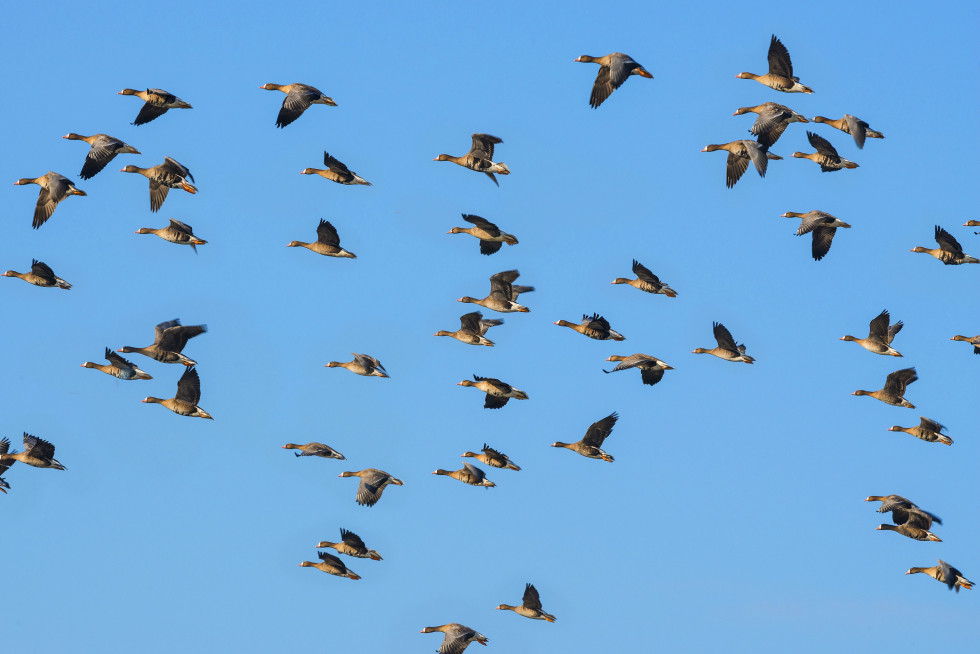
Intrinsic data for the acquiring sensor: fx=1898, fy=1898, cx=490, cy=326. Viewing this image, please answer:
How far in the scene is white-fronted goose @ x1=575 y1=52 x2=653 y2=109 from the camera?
52812 mm

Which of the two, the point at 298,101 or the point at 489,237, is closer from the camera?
the point at 298,101

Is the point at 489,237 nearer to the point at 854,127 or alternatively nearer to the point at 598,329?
the point at 598,329

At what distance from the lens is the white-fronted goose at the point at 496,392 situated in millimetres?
57812

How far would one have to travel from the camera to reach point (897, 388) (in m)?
58.5

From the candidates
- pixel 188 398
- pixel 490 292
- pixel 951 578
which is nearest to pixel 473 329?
pixel 490 292

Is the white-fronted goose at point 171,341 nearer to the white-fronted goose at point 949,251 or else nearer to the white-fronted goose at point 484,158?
the white-fronted goose at point 484,158

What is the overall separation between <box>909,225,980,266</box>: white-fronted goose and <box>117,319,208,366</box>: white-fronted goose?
22771 millimetres

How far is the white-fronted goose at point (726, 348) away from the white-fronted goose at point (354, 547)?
12.4 meters

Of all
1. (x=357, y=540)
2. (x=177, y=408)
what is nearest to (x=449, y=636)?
(x=357, y=540)

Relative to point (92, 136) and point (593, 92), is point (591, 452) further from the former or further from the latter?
point (92, 136)

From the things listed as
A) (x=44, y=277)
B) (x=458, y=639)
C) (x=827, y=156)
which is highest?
(x=827, y=156)

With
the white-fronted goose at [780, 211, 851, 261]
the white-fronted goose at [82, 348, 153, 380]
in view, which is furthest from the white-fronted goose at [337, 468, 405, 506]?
the white-fronted goose at [780, 211, 851, 261]

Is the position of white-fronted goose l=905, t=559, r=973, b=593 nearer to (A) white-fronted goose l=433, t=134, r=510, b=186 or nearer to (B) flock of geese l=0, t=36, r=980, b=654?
(B) flock of geese l=0, t=36, r=980, b=654

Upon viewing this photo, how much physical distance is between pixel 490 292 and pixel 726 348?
24.9 feet
